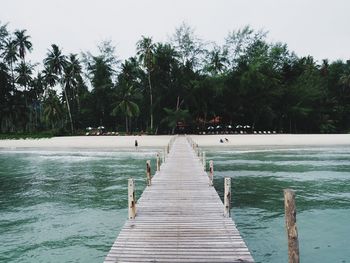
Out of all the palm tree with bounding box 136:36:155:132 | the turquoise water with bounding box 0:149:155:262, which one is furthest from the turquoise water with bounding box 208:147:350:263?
the palm tree with bounding box 136:36:155:132

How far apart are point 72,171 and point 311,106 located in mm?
54506

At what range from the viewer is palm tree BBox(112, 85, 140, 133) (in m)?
61.8

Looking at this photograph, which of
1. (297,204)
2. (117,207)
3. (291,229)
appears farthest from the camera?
(297,204)

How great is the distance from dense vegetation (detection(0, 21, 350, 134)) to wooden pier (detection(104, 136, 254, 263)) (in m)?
46.5

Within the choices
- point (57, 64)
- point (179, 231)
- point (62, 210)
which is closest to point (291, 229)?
point (179, 231)

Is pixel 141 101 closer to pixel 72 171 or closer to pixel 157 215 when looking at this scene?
pixel 72 171

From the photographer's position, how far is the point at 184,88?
6191 centimetres

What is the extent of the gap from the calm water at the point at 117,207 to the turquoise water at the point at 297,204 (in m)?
0.03

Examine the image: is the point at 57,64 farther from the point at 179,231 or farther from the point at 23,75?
the point at 179,231

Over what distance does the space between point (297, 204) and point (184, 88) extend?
48.0 metres

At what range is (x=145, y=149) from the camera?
39.8 metres

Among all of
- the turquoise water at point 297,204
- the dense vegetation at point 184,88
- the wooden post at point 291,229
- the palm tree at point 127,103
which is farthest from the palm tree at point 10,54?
the wooden post at point 291,229

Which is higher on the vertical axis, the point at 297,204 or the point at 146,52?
the point at 146,52

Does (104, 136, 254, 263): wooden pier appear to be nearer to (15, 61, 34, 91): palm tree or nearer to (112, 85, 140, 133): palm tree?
(112, 85, 140, 133): palm tree
